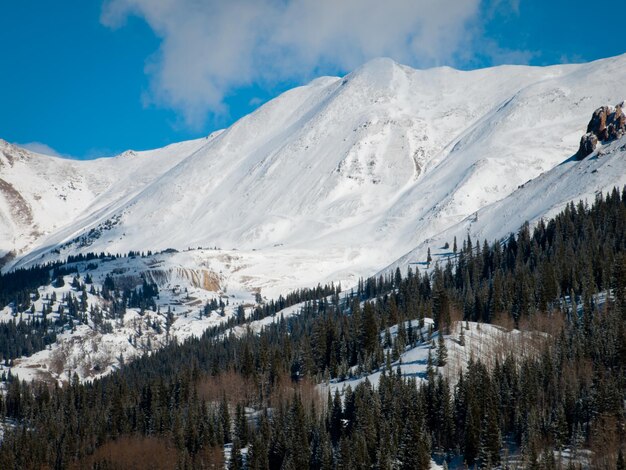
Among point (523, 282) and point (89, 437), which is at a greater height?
point (523, 282)

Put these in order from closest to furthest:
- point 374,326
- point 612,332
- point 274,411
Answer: point 612,332, point 274,411, point 374,326

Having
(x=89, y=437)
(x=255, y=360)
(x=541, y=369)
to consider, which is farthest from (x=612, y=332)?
(x=89, y=437)

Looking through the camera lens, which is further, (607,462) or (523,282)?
(523,282)

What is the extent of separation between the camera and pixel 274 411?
141 m

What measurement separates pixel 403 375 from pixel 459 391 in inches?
668

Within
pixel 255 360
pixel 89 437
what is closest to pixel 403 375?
pixel 255 360

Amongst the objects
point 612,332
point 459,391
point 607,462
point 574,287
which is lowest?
point 607,462

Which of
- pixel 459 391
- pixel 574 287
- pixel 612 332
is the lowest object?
pixel 459 391

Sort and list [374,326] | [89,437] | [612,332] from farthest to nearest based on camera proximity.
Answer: [374,326] < [89,437] < [612,332]

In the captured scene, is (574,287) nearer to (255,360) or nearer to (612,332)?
(612,332)

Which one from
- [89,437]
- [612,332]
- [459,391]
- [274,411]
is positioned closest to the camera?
[459,391]

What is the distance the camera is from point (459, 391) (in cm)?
12131

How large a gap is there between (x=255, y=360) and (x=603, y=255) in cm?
8787

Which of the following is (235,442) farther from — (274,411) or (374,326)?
(374,326)
